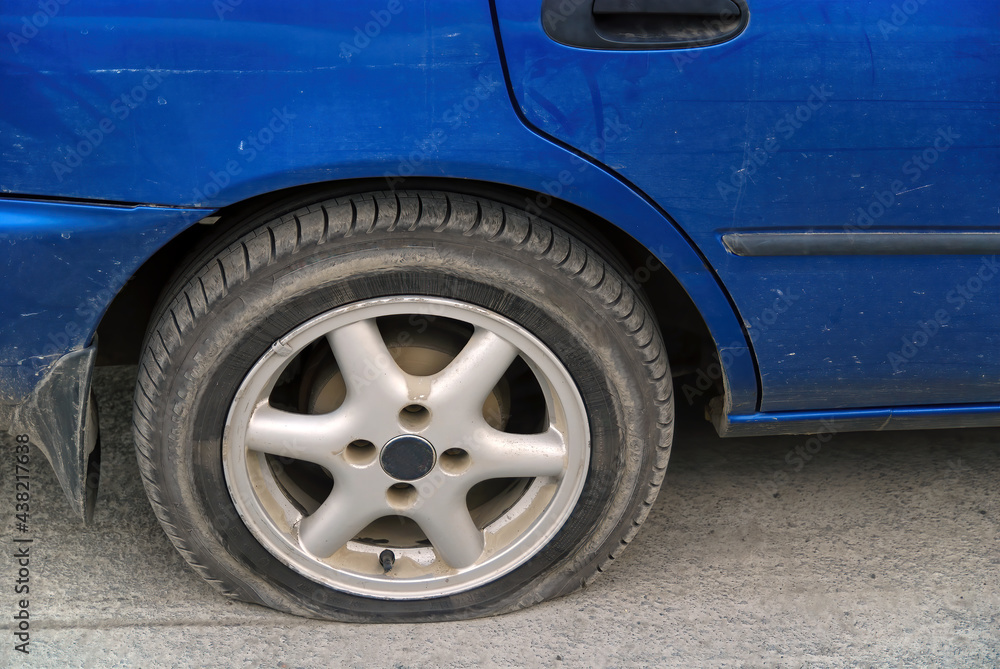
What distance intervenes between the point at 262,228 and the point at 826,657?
1476mm

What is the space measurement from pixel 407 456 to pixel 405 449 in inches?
0.7

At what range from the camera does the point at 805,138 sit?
1462 millimetres

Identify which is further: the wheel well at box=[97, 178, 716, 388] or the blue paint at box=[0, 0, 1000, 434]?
the wheel well at box=[97, 178, 716, 388]

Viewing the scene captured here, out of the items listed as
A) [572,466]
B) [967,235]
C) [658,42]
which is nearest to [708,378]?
[572,466]

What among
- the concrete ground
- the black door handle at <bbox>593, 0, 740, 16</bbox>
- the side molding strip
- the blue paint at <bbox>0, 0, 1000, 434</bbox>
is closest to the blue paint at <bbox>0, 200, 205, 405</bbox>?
the blue paint at <bbox>0, 0, 1000, 434</bbox>

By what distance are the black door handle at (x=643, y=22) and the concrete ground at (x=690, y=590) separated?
1242mm

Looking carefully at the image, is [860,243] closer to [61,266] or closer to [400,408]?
[400,408]

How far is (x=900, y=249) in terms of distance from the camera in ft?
5.16

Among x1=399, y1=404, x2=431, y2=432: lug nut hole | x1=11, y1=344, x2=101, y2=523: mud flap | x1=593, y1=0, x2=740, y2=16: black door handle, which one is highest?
x1=593, y1=0, x2=740, y2=16: black door handle

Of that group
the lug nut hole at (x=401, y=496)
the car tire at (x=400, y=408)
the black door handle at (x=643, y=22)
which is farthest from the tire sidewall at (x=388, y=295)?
the black door handle at (x=643, y=22)

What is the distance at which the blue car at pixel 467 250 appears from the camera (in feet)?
4.51

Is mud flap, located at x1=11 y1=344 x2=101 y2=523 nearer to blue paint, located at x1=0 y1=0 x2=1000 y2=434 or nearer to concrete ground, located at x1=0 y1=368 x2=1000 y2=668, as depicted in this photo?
blue paint, located at x1=0 y1=0 x2=1000 y2=434

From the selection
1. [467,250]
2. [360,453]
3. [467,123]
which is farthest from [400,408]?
[467,123]

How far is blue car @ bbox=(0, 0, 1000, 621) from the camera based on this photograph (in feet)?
4.51
